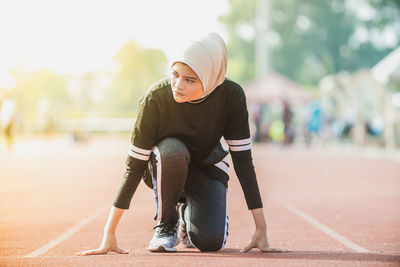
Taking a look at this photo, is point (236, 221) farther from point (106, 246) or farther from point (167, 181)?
point (106, 246)

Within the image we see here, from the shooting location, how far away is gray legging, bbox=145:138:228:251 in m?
4.78

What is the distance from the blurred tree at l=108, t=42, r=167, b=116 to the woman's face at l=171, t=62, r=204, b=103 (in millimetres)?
81306

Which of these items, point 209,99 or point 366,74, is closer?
point 209,99

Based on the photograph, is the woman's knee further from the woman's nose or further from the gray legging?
the woman's nose

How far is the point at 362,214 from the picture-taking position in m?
7.48

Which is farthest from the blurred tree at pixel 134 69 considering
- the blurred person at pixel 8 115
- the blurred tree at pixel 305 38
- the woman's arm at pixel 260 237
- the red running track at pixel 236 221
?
the woman's arm at pixel 260 237

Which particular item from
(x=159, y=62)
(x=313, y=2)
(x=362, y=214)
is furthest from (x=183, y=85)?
(x=159, y=62)

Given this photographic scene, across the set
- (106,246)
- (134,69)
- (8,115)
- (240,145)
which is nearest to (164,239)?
(106,246)

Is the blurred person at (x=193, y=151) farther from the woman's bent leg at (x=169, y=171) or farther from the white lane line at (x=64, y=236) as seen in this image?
→ the white lane line at (x=64, y=236)

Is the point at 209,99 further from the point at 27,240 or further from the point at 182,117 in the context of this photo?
the point at 27,240

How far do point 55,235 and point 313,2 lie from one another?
2805 inches

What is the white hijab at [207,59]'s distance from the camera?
14.4 feet

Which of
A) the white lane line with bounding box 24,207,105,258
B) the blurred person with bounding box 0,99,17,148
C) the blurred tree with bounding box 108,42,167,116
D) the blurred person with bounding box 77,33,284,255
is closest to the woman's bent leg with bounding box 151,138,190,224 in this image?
the blurred person with bounding box 77,33,284,255

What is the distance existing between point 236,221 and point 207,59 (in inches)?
112
